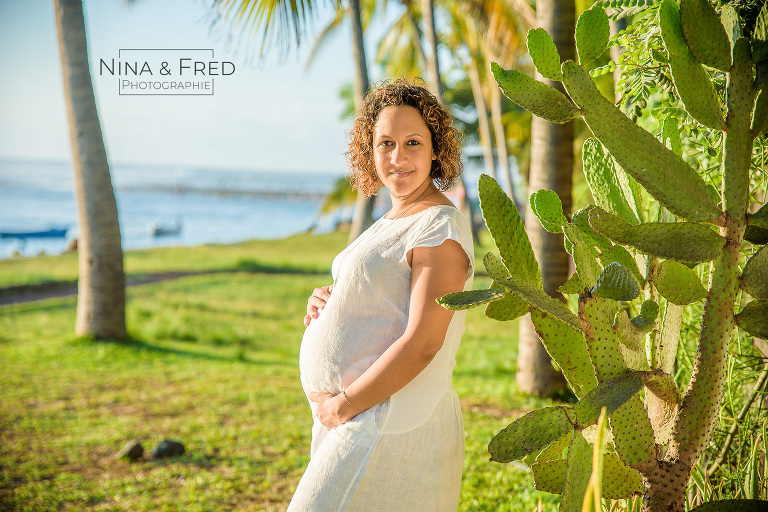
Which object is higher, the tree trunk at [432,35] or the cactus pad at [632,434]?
the tree trunk at [432,35]

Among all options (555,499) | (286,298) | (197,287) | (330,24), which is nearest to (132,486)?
(555,499)

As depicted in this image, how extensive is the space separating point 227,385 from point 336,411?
459 centimetres

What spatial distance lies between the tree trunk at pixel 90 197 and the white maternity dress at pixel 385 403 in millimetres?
5812

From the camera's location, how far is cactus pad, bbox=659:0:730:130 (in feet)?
4.72

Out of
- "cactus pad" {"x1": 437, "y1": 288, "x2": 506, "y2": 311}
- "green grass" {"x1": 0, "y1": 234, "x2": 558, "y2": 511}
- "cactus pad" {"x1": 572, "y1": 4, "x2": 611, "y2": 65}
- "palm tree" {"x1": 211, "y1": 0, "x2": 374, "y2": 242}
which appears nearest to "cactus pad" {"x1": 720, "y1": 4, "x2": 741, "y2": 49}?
"cactus pad" {"x1": 572, "y1": 4, "x2": 611, "y2": 65}

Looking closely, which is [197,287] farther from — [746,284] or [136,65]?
[746,284]

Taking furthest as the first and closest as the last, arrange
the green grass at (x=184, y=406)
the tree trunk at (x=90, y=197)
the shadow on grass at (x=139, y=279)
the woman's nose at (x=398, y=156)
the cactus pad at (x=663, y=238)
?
1. the shadow on grass at (x=139, y=279)
2. the tree trunk at (x=90, y=197)
3. the green grass at (x=184, y=406)
4. the woman's nose at (x=398, y=156)
5. the cactus pad at (x=663, y=238)

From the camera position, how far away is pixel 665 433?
64.2 inches

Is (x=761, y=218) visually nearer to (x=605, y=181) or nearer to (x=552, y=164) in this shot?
(x=605, y=181)

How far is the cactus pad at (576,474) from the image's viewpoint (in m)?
1.38

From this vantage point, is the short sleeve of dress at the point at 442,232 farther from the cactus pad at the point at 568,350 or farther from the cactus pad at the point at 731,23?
the cactus pad at the point at 731,23

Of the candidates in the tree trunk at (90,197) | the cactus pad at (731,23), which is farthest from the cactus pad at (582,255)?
the tree trunk at (90,197)

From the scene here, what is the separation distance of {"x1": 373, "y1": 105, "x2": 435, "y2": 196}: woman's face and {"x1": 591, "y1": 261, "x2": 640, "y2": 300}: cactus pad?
0.70 metres

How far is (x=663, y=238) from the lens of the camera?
139 cm
